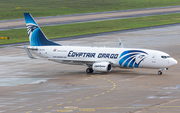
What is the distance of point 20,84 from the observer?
49.2 meters

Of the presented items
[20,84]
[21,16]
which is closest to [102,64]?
[20,84]

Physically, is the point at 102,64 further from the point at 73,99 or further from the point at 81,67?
the point at 73,99

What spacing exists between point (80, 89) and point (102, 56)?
12.4 metres

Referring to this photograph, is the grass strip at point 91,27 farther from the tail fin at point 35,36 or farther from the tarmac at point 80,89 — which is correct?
the tail fin at point 35,36

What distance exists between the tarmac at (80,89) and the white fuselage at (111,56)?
5.99ft

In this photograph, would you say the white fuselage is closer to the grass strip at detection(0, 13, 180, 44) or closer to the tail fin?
the tail fin

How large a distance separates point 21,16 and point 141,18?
174ft

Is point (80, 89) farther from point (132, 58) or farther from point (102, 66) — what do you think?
point (132, 58)

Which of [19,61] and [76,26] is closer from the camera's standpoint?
[19,61]

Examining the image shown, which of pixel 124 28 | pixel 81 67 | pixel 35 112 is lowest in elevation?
pixel 35 112

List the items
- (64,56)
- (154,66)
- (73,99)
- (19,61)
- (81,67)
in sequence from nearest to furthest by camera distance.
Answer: (73,99), (154,66), (64,56), (81,67), (19,61)

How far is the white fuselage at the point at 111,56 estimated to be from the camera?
5359cm

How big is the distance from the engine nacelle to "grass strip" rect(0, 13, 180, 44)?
161 feet

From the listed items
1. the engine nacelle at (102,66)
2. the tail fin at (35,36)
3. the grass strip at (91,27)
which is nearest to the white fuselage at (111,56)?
the engine nacelle at (102,66)
